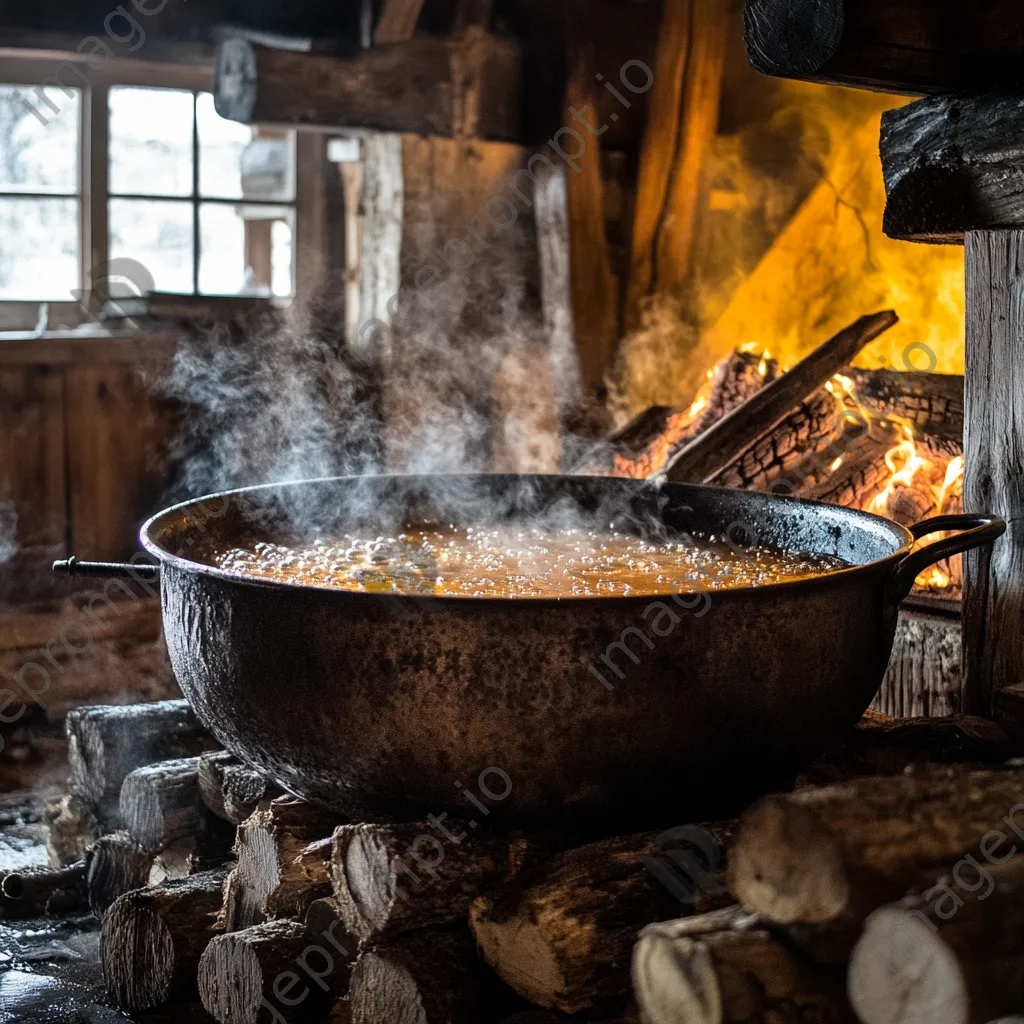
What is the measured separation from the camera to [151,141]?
5613 mm

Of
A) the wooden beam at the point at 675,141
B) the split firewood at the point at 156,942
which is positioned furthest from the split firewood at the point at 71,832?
the wooden beam at the point at 675,141

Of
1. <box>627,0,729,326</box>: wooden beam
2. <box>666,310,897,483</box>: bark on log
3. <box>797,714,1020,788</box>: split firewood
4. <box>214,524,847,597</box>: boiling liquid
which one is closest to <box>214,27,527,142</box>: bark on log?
<box>627,0,729,326</box>: wooden beam

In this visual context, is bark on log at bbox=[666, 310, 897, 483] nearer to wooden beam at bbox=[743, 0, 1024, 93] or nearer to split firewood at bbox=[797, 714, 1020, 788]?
split firewood at bbox=[797, 714, 1020, 788]

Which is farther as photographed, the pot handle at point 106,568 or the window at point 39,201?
the window at point 39,201

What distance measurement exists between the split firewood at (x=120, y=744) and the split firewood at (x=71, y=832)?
4cm

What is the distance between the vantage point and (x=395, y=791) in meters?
2.22

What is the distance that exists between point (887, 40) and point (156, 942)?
2.31 metres

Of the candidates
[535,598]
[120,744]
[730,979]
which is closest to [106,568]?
[120,744]

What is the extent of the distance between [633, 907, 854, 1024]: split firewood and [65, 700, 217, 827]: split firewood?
6.83 ft

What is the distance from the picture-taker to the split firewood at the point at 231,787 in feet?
9.18

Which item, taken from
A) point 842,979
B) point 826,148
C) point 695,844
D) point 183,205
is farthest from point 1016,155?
→ point 183,205

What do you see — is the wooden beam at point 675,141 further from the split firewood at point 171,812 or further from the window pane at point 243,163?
the split firewood at point 171,812

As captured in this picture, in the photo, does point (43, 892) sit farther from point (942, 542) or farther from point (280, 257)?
point (280, 257)

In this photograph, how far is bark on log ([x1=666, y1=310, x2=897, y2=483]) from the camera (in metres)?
4.23
